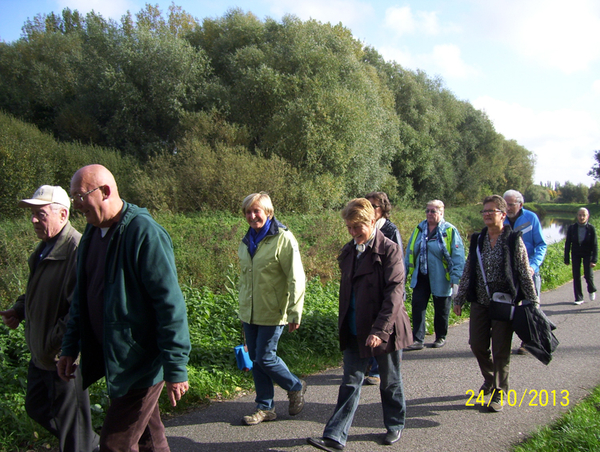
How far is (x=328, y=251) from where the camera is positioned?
40.7 feet

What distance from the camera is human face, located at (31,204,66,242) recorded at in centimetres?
326

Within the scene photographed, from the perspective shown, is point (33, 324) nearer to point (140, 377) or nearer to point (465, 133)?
point (140, 377)

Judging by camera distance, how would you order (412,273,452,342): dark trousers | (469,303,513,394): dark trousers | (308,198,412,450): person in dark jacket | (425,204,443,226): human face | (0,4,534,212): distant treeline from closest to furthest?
(308,198,412,450): person in dark jacket
(469,303,513,394): dark trousers
(425,204,443,226): human face
(412,273,452,342): dark trousers
(0,4,534,212): distant treeline

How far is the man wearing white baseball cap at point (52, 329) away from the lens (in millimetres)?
3164

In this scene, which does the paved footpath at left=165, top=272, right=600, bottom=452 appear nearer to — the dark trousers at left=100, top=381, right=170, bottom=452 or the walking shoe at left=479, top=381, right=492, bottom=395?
the walking shoe at left=479, top=381, right=492, bottom=395

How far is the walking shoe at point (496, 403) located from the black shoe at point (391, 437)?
1.09m

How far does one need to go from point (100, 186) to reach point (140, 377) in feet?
3.59

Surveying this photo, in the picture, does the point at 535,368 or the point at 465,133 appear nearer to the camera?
Result: the point at 535,368

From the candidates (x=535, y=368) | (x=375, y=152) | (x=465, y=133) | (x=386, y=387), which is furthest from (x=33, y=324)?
(x=465, y=133)

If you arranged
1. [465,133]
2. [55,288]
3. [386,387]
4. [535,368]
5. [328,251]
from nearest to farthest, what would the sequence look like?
1. [55,288]
2. [386,387]
3. [535,368]
4. [328,251]
5. [465,133]

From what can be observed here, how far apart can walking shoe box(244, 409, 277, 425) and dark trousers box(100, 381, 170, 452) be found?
1501 millimetres

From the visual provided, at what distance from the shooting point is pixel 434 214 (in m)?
6.12

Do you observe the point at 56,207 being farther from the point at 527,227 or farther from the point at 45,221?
the point at 527,227
